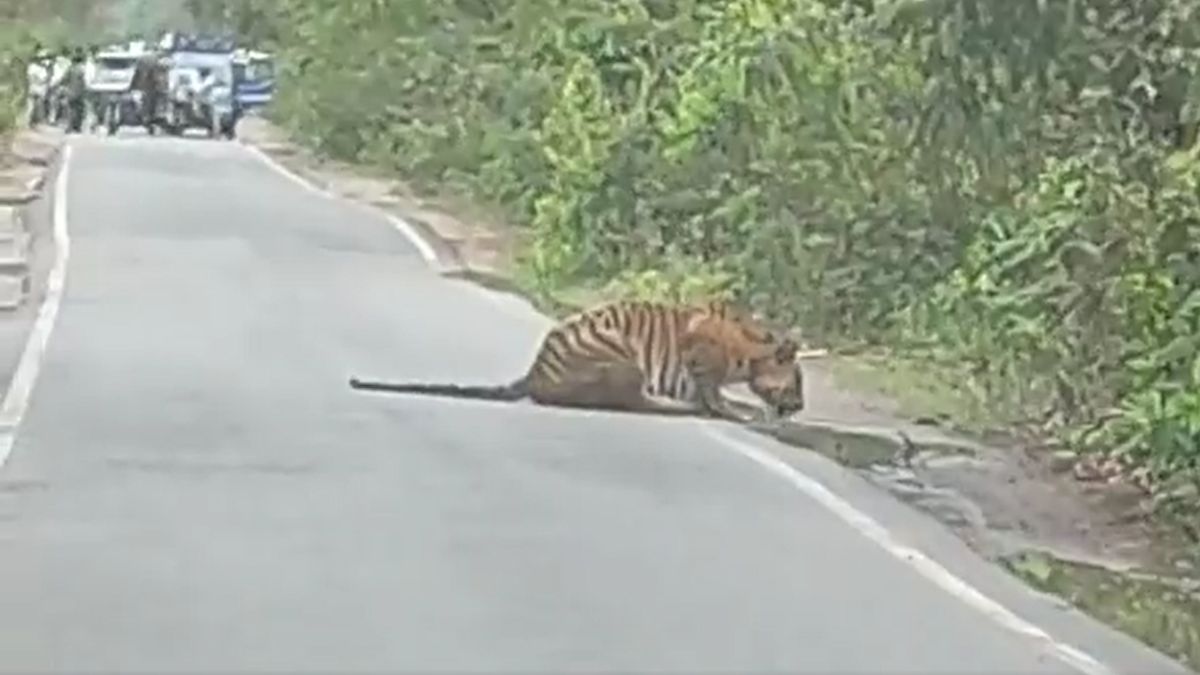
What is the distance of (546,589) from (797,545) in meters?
1.66

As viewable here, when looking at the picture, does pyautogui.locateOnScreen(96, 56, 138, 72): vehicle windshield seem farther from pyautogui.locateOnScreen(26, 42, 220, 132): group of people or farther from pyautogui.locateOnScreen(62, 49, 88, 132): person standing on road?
pyautogui.locateOnScreen(62, 49, 88, 132): person standing on road

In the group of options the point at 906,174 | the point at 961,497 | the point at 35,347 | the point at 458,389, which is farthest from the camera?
the point at 35,347

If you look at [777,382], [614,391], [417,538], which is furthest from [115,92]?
[417,538]

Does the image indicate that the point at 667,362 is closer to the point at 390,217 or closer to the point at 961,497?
the point at 961,497

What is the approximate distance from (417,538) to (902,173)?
9313 mm

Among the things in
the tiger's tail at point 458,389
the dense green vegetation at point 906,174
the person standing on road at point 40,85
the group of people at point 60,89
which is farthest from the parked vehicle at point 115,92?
the tiger's tail at point 458,389

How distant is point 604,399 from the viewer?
1816cm

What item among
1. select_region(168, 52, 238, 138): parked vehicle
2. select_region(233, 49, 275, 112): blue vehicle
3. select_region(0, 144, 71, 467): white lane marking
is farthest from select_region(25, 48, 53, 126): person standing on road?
select_region(0, 144, 71, 467): white lane marking

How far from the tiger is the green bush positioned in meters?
1.30

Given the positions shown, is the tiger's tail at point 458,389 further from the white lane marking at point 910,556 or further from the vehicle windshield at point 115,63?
the vehicle windshield at point 115,63

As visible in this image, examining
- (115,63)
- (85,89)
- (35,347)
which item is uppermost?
(35,347)

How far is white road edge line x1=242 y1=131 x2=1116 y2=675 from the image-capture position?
10750mm

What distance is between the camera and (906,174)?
2156 cm

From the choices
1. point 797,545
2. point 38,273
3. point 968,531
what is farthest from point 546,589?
point 38,273
